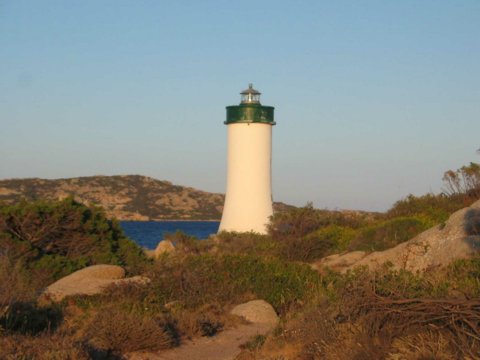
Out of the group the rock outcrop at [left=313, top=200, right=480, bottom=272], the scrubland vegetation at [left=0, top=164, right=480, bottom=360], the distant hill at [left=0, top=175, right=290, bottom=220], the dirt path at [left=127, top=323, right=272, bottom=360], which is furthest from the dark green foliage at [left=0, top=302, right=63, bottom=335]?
the distant hill at [left=0, top=175, right=290, bottom=220]

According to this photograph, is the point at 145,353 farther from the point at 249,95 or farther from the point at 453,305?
the point at 249,95

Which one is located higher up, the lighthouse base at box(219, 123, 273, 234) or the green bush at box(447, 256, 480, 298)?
the lighthouse base at box(219, 123, 273, 234)

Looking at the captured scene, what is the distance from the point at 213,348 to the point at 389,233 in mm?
10421

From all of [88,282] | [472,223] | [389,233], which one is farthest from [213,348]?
[389,233]

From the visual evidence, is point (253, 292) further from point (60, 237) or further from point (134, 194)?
point (134, 194)

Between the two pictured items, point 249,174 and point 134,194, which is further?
point 134,194

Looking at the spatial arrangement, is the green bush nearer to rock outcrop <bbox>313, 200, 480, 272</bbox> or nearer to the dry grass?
rock outcrop <bbox>313, 200, 480, 272</bbox>

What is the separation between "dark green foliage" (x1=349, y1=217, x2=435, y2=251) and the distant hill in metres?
61.5

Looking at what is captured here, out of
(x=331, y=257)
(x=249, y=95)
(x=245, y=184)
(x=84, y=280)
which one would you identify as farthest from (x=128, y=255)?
(x=249, y=95)

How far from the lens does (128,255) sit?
63.5ft

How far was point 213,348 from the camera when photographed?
1065 cm

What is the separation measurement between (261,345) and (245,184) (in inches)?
715

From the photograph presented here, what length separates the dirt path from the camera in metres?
9.78

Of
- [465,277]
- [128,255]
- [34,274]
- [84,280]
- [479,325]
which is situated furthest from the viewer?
[128,255]
